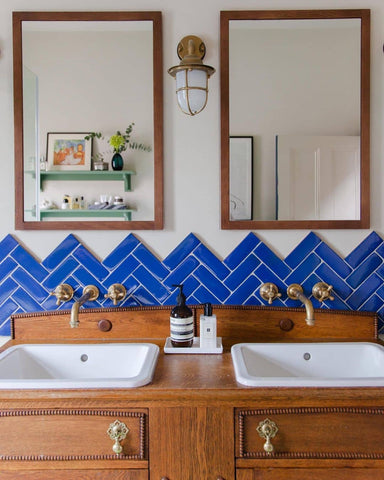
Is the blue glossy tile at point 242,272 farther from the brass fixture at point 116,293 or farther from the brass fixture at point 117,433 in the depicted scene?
the brass fixture at point 117,433

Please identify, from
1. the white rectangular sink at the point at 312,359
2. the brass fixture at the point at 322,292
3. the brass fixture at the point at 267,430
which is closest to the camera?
the brass fixture at the point at 267,430

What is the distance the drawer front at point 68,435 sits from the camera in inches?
45.5

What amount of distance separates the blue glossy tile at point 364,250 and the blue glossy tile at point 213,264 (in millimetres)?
475

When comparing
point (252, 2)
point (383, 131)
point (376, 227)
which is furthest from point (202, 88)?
point (376, 227)

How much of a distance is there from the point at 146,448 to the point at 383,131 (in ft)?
4.58

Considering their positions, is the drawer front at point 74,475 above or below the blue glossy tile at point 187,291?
below

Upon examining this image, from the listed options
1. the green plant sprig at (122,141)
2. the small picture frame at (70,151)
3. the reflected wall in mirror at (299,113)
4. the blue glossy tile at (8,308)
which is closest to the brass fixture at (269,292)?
the reflected wall in mirror at (299,113)

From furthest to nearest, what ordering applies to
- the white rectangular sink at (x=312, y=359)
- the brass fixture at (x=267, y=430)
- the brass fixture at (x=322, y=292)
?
the brass fixture at (x=322, y=292) → the white rectangular sink at (x=312, y=359) → the brass fixture at (x=267, y=430)

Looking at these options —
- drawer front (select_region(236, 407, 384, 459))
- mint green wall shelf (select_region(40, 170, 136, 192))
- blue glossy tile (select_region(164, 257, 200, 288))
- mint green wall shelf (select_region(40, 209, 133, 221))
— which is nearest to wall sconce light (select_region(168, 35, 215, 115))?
mint green wall shelf (select_region(40, 170, 136, 192))

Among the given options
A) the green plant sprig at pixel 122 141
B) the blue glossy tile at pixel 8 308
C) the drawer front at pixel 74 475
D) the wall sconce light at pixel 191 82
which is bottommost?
the drawer front at pixel 74 475

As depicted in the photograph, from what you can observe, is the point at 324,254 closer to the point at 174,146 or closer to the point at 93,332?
the point at 174,146

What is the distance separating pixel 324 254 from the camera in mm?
1664

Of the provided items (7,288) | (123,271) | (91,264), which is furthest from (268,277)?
(7,288)

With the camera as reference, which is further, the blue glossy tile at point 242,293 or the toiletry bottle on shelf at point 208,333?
the blue glossy tile at point 242,293
